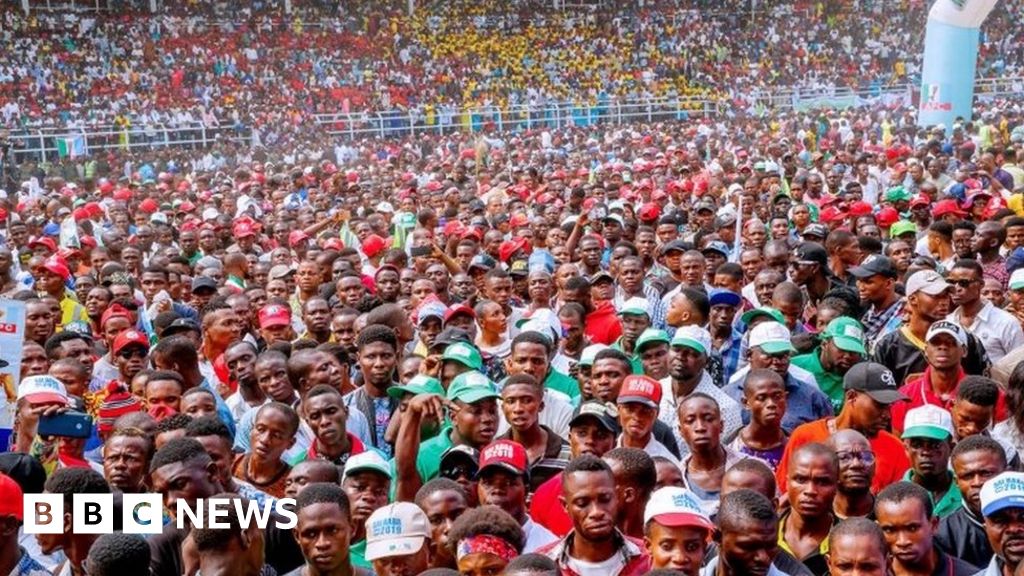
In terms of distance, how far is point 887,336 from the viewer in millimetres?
6730

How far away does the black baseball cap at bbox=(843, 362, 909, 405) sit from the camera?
17.8ft

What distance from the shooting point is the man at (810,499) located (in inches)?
182

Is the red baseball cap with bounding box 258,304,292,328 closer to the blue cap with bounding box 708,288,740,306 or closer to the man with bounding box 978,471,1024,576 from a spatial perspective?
the blue cap with bounding box 708,288,740,306

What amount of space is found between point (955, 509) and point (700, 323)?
8.80 feet

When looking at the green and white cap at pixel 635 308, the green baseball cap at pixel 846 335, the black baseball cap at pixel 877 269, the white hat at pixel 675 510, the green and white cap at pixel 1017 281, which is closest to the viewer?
the white hat at pixel 675 510

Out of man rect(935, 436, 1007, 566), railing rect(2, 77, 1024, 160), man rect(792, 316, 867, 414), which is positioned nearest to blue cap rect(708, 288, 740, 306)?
man rect(792, 316, 867, 414)

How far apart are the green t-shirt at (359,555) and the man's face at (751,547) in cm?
126

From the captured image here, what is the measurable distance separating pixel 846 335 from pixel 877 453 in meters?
1.25

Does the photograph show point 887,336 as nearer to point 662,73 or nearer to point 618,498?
point 618,498

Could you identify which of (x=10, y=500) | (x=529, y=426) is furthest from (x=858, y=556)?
(x=10, y=500)

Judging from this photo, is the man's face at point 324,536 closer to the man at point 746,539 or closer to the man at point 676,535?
the man at point 676,535

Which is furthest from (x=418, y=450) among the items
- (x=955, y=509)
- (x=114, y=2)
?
(x=114, y=2)

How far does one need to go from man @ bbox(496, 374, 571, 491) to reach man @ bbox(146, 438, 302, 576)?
3.75ft

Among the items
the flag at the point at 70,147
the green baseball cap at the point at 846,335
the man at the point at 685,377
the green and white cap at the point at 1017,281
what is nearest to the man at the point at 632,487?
the man at the point at 685,377
